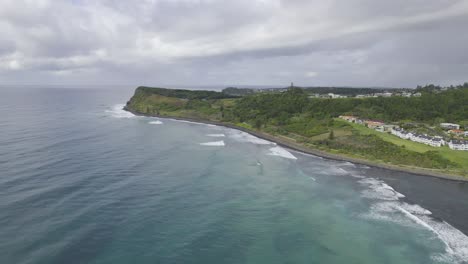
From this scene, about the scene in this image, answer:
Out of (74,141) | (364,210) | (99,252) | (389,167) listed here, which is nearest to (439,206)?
(364,210)

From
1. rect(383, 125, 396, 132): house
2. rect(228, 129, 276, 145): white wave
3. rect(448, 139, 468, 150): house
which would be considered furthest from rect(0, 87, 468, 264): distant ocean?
rect(383, 125, 396, 132): house

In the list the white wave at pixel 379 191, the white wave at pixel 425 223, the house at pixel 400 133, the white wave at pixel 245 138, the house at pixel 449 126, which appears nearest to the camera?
the white wave at pixel 425 223

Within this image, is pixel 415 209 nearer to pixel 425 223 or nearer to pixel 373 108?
pixel 425 223

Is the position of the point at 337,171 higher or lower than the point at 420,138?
lower

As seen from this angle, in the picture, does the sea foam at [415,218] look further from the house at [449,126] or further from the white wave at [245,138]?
the house at [449,126]

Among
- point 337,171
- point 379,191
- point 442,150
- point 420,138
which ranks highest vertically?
point 420,138

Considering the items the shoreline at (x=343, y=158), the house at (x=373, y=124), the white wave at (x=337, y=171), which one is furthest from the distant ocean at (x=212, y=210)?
the house at (x=373, y=124)

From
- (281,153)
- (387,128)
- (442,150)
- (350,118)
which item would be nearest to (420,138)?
(442,150)
